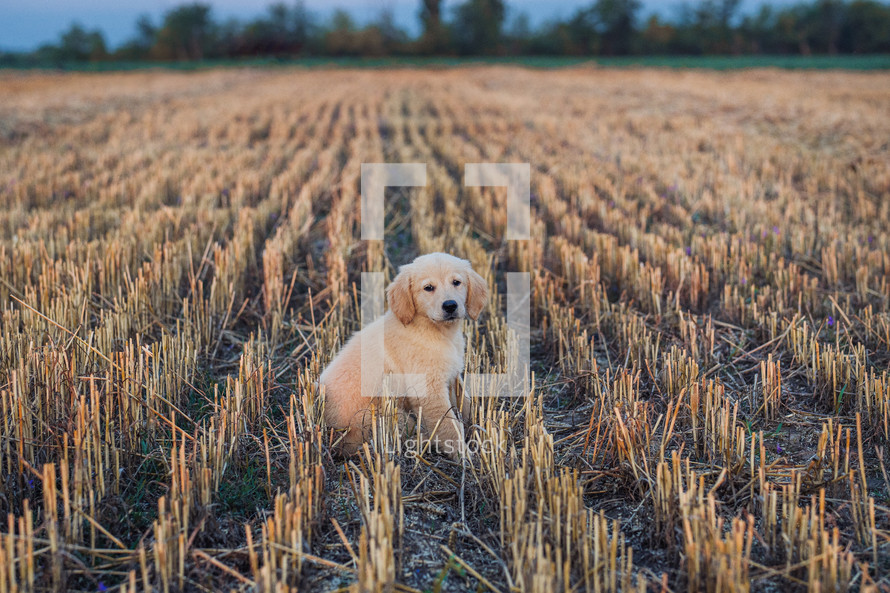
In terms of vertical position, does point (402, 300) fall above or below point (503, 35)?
below

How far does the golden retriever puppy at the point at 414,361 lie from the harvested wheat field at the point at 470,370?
172 mm

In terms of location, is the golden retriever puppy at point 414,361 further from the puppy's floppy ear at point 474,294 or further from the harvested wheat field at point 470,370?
the harvested wheat field at point 470,370

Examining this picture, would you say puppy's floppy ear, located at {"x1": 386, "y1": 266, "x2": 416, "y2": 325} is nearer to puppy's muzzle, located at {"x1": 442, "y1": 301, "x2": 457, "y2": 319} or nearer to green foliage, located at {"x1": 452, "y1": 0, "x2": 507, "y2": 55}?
puppy's muzzle, located at {"x1": 442, "y1": 301, "x2": 457, "y2": 319}

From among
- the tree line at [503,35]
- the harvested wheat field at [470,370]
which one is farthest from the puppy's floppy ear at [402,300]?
the tree line at [503,35]

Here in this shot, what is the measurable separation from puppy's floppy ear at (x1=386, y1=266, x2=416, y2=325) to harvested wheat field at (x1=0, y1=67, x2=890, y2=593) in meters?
0.57

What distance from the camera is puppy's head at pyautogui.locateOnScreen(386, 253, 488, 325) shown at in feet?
11.8

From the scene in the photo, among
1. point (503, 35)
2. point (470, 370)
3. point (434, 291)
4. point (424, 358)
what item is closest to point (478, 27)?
point (503, 35)

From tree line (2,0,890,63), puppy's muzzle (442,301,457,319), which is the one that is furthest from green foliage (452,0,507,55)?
puppy's muzzle (442,301,457,319)

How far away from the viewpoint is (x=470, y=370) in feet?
13.5

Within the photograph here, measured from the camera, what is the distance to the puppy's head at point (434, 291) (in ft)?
11.8

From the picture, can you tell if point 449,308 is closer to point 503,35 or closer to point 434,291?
point 434,291

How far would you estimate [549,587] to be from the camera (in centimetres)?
230

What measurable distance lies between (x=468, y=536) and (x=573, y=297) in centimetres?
317

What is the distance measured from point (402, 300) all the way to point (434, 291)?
176mm
